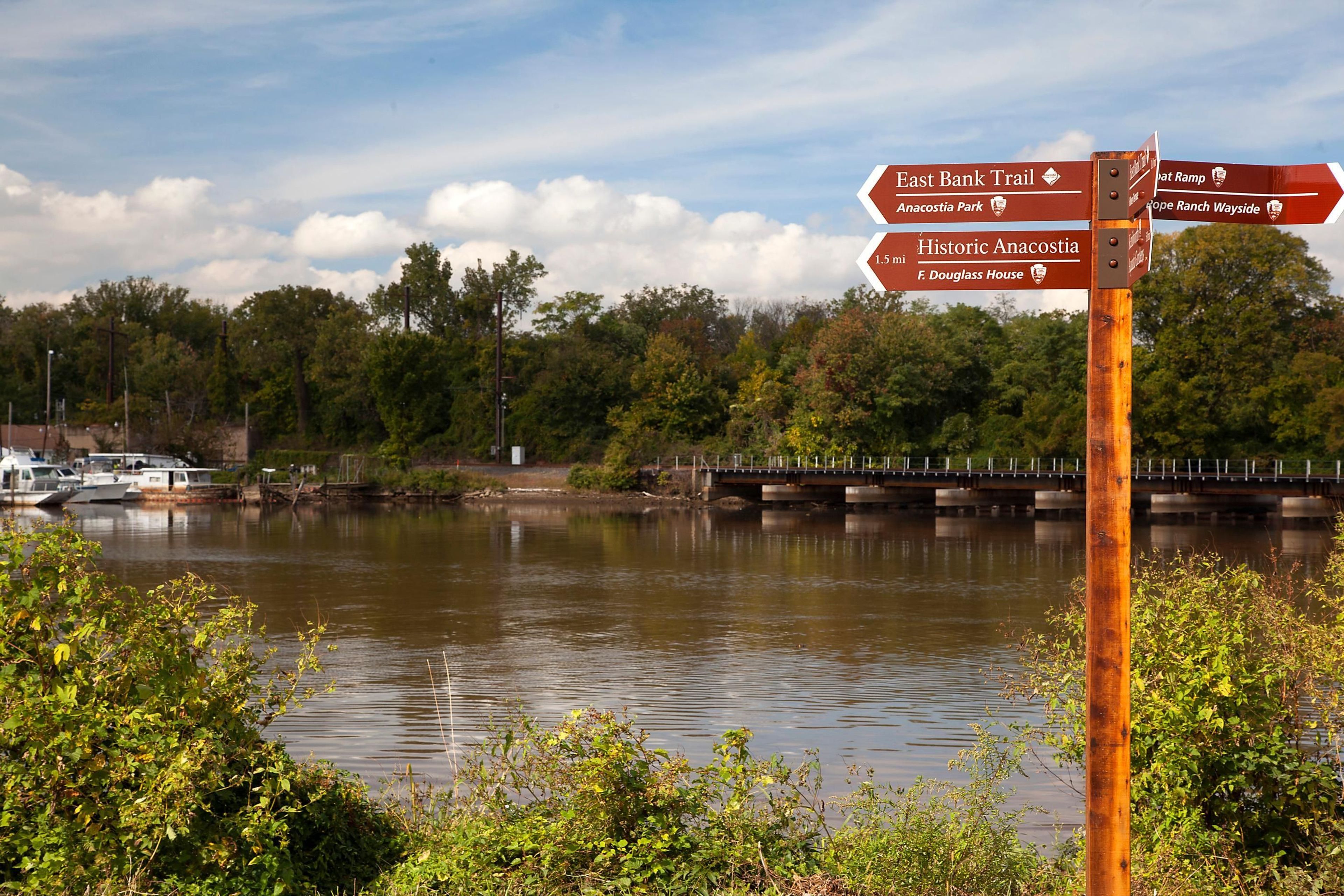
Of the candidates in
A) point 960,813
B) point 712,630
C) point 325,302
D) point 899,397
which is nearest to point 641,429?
point 899,397

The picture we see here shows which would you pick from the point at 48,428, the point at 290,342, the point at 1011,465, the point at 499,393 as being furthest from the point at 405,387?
the point at 1011,465

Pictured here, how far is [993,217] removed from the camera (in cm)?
478

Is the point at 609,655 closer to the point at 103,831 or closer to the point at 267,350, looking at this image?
the point at 103,831

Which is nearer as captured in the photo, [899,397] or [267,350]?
[899,397]

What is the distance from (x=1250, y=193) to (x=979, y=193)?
115cm

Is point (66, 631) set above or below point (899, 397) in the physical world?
below

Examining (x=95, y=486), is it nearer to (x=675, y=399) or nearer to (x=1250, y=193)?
(x=675, y=399)

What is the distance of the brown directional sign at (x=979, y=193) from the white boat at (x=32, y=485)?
5417 centimetres

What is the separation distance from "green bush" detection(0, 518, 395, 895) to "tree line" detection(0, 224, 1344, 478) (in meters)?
52.2

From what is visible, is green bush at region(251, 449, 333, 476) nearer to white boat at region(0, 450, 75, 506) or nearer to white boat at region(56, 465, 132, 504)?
white boat at region(56, 465, 132, 504)

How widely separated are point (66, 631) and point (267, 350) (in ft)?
250

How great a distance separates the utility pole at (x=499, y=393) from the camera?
218 ft

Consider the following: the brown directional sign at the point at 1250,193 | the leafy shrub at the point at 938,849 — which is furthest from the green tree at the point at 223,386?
the brown directional sign at the point at 1250,193

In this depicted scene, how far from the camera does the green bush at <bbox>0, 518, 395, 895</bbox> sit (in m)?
5.15
